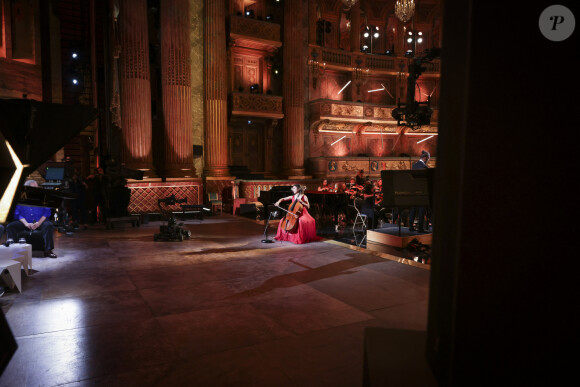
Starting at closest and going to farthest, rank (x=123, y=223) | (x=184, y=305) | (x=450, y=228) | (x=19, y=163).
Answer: (x=450, y=228), (x=19, y=163), (x=184, y=305), (x=123, y=223)

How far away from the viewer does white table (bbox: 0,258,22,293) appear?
4.80 m

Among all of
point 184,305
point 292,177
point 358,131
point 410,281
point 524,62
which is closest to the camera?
point 524,62

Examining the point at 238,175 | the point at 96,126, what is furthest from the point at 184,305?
the point at 96,126

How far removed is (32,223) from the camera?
6711 mm

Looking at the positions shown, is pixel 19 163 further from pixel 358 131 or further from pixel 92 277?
pixel 358 131

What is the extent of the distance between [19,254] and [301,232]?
530 cm

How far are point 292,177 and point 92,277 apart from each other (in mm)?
12965

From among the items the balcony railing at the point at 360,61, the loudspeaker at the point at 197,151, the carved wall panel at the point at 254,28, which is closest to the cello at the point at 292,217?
the loudspeaker at the point at 197,151

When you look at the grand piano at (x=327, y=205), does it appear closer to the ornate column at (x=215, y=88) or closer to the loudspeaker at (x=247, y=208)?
the loudspeaker at (x=247, y=208)

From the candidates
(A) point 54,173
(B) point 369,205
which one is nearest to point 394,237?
(B) point 369,205

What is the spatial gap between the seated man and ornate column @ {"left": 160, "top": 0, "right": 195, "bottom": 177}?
25.0 ft

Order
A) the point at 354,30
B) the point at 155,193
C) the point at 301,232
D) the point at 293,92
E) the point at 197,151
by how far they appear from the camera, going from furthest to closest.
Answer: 1. the point at 354,30
2. the point at 293,92
3. the point at 197,151
4. the point at 155,193
5. the point at 301,232

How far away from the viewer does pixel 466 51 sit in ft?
4.20

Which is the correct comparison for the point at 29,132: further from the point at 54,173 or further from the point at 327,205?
the point at 327,205
